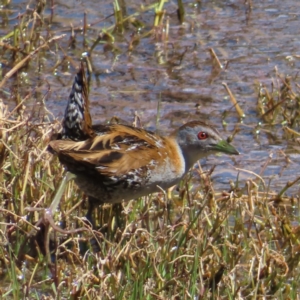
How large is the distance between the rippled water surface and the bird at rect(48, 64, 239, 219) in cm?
119

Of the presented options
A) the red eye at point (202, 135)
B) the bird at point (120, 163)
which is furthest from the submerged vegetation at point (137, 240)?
the red eye at point (202, 135)

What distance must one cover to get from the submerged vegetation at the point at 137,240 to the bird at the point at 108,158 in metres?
0.14

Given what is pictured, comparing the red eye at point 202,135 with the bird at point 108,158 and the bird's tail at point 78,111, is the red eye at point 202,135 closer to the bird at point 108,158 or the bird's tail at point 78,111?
the bird at point 108,158

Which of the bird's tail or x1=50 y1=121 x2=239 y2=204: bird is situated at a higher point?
the bird's tail

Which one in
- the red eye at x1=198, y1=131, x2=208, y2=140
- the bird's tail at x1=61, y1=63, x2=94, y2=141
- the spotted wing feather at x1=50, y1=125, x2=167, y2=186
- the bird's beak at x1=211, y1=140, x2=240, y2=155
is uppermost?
the bird's tail at x1=61, y1=63, x2=94, y2=141

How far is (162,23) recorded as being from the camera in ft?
30.8

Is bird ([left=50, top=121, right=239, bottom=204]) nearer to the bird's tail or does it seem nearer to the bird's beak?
the bird's tail

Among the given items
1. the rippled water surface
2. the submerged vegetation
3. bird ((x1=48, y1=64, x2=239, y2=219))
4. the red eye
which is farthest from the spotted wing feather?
the rippled water surface

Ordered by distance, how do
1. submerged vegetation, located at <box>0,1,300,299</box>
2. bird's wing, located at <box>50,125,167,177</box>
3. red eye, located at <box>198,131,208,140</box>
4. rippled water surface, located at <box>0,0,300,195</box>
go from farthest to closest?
rippled water surface, located at <box>0,0,300,195</box>, red eye, located at <box>198,131,208,140</box>, bird's wing, located at <box>50,125,167,177</box>, submerged vegetation, located at <box>0,1,300,299</box>

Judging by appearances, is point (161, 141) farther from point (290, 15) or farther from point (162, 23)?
point (290, 15)

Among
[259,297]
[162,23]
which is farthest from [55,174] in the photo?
[162,23]

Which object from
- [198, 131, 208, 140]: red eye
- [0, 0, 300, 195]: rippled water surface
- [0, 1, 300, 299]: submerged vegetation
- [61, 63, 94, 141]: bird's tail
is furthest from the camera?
[0, 0, 300, 195]: rippled water surface

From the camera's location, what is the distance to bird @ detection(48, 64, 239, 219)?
5668 millimetres

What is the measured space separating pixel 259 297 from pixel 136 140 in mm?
1354
